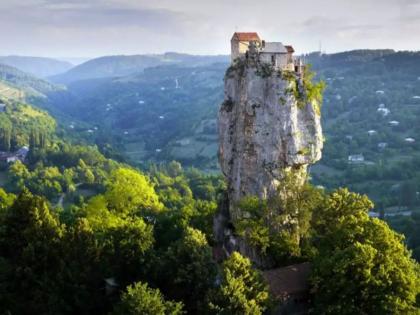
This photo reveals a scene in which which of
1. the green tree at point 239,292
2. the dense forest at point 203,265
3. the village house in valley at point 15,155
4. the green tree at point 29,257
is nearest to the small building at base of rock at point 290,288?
the dense forest at point 203,265

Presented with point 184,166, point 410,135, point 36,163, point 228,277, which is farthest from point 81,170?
point 228,277

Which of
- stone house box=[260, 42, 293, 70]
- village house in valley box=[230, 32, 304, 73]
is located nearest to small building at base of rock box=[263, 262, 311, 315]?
village house in valley box=[230, 32, 304, 73]

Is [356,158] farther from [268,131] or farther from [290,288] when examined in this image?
[290,288]

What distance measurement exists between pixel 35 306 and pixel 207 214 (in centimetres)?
2549

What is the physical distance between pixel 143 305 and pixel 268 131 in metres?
19.5

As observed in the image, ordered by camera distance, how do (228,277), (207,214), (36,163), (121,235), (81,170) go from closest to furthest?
(228,277), (121,235), (207,214), (81,170), (36,163)

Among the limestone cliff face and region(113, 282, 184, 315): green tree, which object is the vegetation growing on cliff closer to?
the limestone cliff face

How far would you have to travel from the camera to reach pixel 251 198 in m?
45.5

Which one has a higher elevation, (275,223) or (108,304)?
(275,223)

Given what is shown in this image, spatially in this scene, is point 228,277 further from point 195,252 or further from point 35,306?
point 35,306

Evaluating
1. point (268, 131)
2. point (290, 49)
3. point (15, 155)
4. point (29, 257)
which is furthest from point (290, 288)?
point (15, 155)

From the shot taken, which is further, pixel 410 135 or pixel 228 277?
pixel 410 135

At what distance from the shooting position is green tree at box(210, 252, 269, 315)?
33719mm

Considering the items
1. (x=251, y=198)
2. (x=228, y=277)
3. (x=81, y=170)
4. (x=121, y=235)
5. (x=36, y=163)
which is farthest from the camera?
(x=36, y=163)
